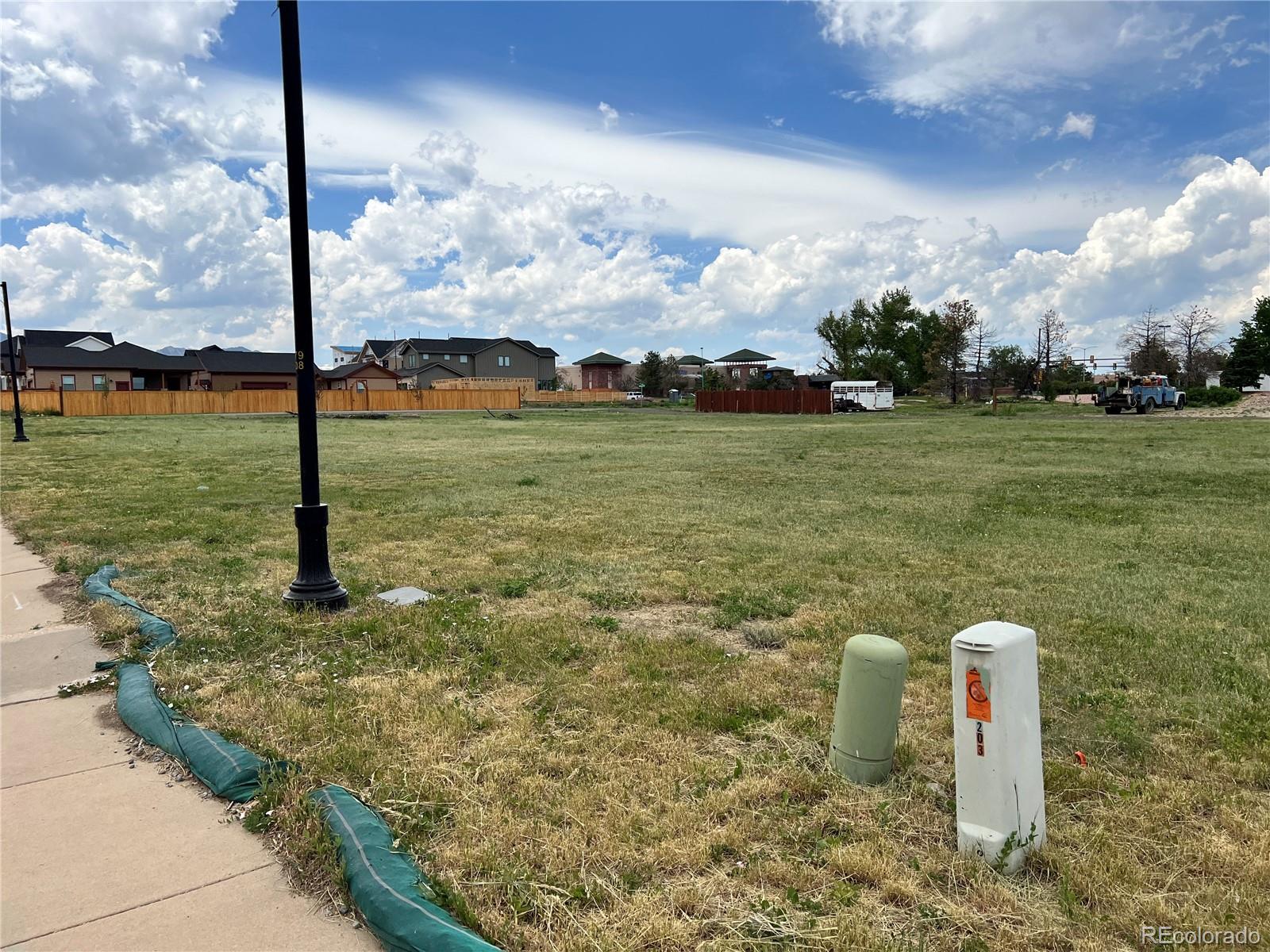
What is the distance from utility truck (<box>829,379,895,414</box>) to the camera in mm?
62678

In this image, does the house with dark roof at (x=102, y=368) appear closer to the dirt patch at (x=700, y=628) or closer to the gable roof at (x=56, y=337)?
the gable roof at (x=56, y=337)

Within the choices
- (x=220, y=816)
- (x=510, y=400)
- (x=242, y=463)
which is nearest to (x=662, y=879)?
(x=220, y=816)

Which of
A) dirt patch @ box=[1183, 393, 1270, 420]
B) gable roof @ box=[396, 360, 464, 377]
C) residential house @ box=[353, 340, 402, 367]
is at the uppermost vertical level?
residential house @ box=[353, 340, 402, 367]

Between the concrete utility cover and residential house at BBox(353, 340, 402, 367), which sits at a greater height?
residential house at BBox(353, 340, 402, 367)

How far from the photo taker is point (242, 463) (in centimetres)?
1912

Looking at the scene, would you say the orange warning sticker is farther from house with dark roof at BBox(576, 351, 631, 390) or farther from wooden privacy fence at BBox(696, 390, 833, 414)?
house with dark roof at BBox(576, 351, 631, 390)

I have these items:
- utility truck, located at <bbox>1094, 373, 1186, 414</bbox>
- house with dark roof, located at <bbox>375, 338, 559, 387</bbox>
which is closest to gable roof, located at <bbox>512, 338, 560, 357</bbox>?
house with dark roof, located at <bbox>375, 338, 559, 387</bbox>

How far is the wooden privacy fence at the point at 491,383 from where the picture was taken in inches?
3482

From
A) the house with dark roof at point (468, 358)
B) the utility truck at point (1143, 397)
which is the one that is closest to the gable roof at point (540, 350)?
the house with dark roof at point (468, 358)

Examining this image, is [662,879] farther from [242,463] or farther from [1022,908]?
[242,463]

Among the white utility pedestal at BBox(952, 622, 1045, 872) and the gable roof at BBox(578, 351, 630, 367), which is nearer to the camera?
the white utility pedestal at BBox(952, 622, 1045, 872)

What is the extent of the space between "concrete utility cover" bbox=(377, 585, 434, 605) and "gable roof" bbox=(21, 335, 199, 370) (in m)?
75.4

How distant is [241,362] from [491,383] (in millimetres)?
27209

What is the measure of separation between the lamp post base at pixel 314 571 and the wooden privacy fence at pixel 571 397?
73340 millimetres
